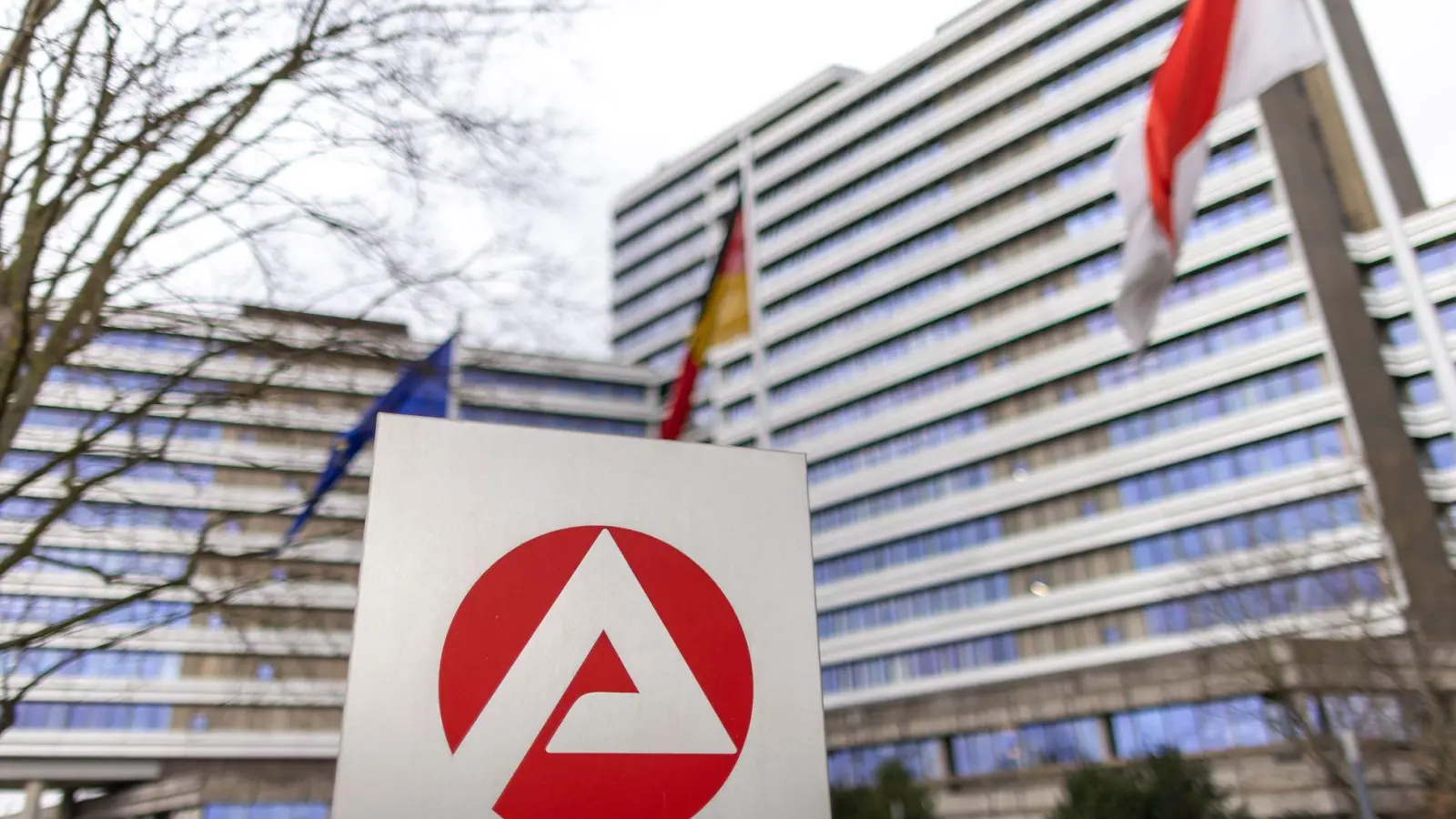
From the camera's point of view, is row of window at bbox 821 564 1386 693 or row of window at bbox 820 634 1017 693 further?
row of window at bbox 820 634 1017 693

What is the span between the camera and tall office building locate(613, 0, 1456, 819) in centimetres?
4166

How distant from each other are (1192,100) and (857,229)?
60.5 m

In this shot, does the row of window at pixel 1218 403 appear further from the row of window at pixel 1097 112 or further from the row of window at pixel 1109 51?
the row of window at pixel 1109 51

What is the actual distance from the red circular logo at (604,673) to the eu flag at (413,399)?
3.98 meters

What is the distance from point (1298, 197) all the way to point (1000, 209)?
15.5 metres

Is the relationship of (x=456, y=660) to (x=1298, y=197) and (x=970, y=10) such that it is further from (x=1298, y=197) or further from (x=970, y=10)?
(x=970, y=10)

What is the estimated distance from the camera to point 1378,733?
98.8 feet

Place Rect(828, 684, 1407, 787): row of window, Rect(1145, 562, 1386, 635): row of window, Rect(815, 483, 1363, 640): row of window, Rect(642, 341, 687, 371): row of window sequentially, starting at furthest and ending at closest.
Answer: Rect(642, 341, 687, 371): row of window < Rect(815, 483, 1363, 640): row of window < Rect(828, 684, 1407, 787): row of window < Rect(1145, 562, 1386, 635): row of window

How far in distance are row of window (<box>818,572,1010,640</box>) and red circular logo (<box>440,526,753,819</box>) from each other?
52256 millimetres

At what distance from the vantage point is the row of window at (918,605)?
54.6 meters

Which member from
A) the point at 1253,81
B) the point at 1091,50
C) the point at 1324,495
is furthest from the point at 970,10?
the point at 1253,81

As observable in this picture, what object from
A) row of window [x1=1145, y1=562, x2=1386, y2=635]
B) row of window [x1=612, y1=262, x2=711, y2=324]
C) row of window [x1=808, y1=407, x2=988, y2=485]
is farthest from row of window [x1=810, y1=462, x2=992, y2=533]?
row of window [x1=612, y1=262, x2=711, y2=324]

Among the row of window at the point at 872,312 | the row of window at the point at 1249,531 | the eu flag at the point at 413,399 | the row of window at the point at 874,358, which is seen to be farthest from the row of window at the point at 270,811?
the eu flag at the point at 413,399

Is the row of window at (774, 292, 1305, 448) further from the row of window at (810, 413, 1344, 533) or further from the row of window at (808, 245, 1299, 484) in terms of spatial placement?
the row of window at (810, 413, 1344, 533)
